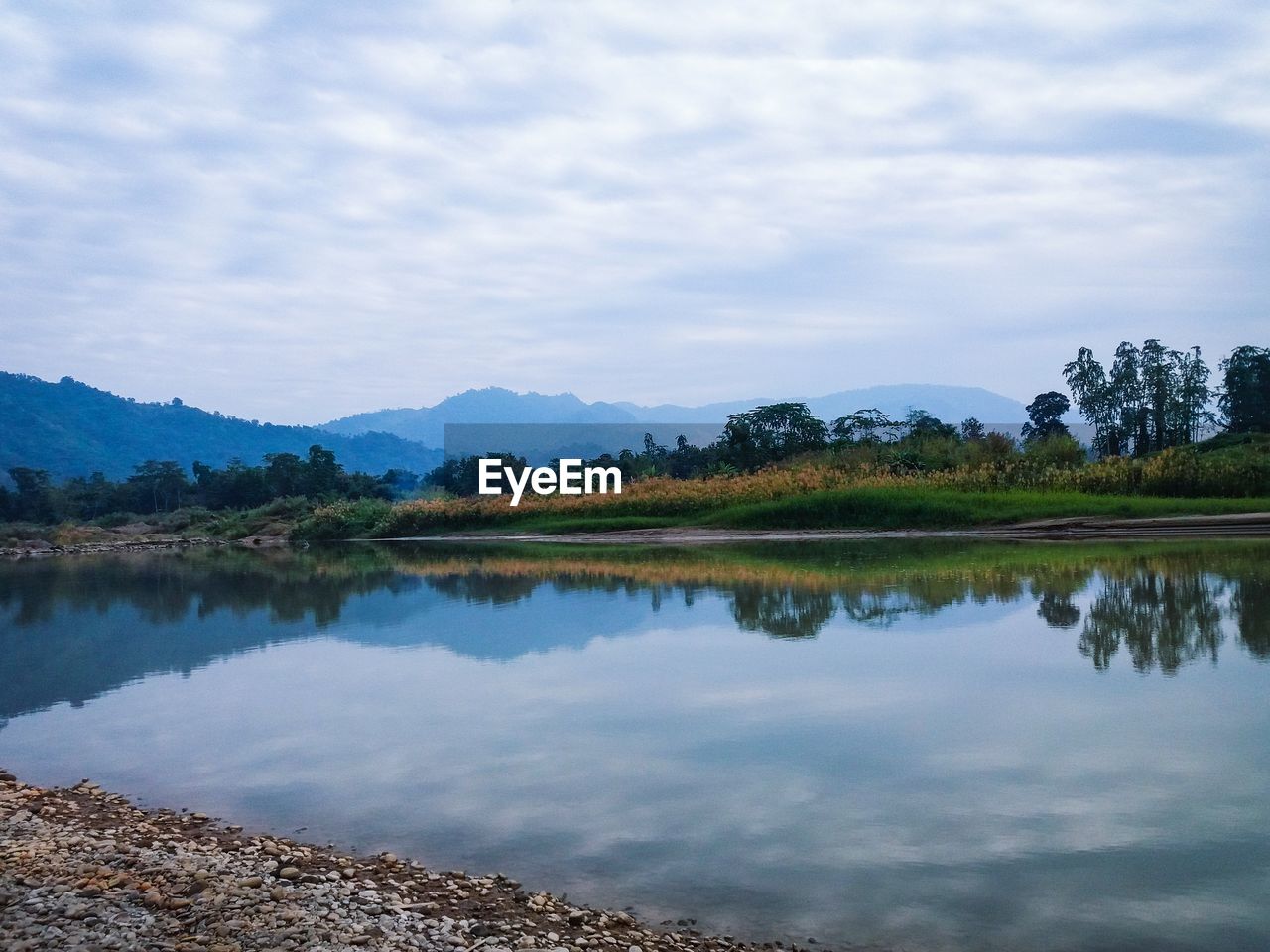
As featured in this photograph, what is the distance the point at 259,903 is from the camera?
4180 mm

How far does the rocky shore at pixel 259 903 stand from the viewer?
3.83 m

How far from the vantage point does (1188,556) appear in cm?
1542

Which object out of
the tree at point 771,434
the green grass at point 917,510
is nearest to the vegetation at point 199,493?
the tree at point 771,434

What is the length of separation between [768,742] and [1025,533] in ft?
55.9

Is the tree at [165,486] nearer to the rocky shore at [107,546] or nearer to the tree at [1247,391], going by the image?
the rocky shore at [107,546]

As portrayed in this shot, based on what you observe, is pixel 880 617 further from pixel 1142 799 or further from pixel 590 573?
pixel 590 573

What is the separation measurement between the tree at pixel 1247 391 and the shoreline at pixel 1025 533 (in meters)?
→ 19.4

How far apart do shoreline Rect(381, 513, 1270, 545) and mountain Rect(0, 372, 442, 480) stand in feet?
286

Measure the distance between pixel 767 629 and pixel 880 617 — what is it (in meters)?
1.29

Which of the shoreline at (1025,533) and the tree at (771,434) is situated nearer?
the shoreline at (1025,533)

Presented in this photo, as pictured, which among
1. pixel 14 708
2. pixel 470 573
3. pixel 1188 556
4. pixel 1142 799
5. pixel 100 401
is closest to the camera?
pixel 1142 799

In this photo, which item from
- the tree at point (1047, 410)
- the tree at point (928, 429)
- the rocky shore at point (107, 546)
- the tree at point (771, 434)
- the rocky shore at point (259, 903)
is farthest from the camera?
the tree at point (1047, 410)

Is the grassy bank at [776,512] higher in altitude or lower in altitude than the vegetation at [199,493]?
lower

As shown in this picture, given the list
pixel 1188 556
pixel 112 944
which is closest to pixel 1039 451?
pixel 1188 556
